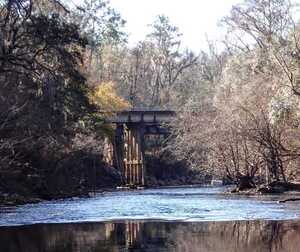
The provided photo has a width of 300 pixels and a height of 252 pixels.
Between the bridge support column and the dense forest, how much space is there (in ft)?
7.55

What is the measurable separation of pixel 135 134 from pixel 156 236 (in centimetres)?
6087

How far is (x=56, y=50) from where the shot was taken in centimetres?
3562

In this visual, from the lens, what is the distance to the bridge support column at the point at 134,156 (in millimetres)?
81750

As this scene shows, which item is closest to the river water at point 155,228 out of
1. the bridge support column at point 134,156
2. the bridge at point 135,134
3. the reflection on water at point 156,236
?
the reflection on water at point 156,236

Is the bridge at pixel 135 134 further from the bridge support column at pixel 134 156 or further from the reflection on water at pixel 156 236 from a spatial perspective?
the reflection on water at pixel 156 236

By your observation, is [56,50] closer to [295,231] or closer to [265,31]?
[295,231]

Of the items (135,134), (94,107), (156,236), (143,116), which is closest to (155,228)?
(156,236)

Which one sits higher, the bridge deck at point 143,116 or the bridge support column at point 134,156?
the bridge deck at point 143,116

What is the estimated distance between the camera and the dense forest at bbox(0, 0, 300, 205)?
3528 centimetres

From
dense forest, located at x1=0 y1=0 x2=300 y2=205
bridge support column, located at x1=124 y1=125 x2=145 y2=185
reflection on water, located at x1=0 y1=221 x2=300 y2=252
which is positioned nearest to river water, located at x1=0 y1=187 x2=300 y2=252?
reflection on water, located at x1=0 y1=221 x2=300 y2=252

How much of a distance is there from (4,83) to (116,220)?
14024 millimetres

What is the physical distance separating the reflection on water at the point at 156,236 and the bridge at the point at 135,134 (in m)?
53.1

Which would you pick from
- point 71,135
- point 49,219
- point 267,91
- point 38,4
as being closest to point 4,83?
point 38,4

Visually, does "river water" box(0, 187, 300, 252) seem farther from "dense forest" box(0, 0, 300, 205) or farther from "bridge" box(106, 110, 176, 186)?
"bridge" box(106, 110, 176, 186)
